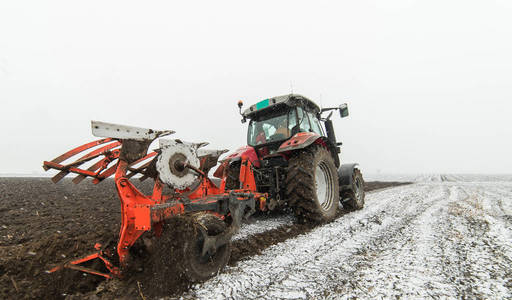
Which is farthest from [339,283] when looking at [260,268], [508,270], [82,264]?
[82,264]

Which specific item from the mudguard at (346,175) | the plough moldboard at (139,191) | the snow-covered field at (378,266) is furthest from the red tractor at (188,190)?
the mudguard at (346,175)

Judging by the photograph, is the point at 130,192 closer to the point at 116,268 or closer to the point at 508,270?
the point at 116,268

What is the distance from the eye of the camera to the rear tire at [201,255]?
6.17 ft

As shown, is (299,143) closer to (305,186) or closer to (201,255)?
(305,186)

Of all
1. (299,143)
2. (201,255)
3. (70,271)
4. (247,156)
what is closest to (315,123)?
(299,143)

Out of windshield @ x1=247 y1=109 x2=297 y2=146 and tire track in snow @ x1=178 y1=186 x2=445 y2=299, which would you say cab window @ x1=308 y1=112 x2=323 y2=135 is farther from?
tire track in snow @ x1=178 y1=186 x2=445 y2=299

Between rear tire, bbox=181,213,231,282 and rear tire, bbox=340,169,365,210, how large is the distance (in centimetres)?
385

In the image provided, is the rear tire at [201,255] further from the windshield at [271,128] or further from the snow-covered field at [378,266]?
the windshield at [271,128]

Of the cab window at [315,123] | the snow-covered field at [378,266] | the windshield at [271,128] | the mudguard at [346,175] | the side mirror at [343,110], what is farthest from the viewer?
the mudguard at [346,175]

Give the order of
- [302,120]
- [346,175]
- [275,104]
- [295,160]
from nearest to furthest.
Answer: [295,160]
[275,104]
[302,120]
[346,175]

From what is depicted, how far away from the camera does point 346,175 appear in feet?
17.6

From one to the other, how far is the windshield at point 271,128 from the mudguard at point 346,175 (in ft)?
6.31

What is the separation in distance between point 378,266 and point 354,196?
3.23 meters

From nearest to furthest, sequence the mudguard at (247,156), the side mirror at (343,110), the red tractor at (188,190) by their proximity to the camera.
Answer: the red tractor at (188,190), the mudguard at (247,156), the side mirror at (343,110)
